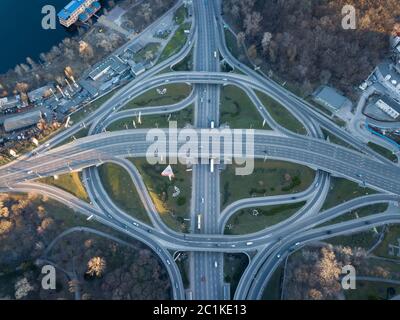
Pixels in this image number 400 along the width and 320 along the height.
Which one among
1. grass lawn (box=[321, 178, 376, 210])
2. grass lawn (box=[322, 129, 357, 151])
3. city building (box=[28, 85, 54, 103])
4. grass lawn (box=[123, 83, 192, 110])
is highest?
city building (box=[28, 85, 54, 103])

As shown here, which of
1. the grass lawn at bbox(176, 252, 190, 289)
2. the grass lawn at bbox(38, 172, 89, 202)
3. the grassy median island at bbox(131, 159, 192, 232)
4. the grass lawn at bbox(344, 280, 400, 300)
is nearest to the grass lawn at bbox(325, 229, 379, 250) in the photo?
the grass lawn at bbox(344, 280, 400, 300)

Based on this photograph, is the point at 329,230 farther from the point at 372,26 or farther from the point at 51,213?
the point at 51,213

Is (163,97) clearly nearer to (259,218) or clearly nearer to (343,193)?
(259,218)

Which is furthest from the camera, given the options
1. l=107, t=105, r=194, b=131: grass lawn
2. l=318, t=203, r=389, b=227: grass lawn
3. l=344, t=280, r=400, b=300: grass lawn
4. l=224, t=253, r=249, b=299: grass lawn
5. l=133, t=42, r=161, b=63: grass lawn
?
l=133, t=42, r=161, b=63: grass lawn

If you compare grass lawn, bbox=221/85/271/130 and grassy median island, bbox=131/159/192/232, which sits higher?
grass lawn, bbox=221/85/271/130

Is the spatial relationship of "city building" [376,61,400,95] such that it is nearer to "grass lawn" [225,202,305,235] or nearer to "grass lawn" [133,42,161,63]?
"grass lawn" [225,202,305,235]

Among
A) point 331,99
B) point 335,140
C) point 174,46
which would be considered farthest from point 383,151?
point 174,46

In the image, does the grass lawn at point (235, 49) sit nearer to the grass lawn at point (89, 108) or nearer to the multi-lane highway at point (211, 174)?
the multi-lane highway at point (211, 174)
